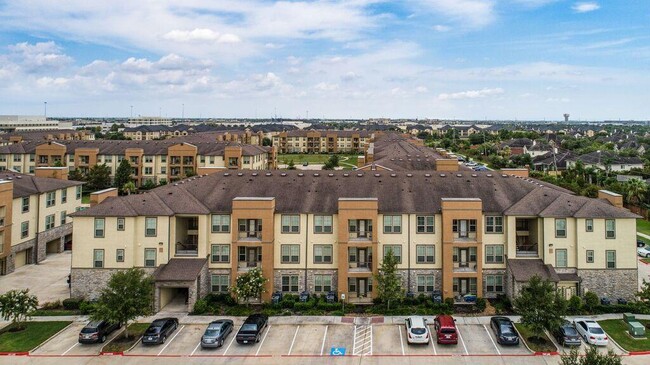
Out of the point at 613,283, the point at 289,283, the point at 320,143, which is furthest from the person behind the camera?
the point at 320,143

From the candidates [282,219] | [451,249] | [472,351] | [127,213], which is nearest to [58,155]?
[127,213]

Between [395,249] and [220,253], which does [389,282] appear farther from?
[220,253]

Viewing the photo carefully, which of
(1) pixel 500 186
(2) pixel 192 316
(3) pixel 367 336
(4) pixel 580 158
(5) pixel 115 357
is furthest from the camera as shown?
(4) pixel 580 158

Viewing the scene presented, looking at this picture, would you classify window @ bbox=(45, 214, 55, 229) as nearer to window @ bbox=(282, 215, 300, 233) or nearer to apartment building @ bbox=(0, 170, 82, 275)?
apartment building @ bbox=(0, 170, 82, 275)

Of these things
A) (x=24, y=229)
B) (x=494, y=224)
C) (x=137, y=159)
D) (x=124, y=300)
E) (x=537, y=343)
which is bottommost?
(x=537, y=343)

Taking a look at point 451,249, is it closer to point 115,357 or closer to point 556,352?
point 556,352

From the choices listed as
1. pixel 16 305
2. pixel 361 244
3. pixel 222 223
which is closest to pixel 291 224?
pixel 222 223
